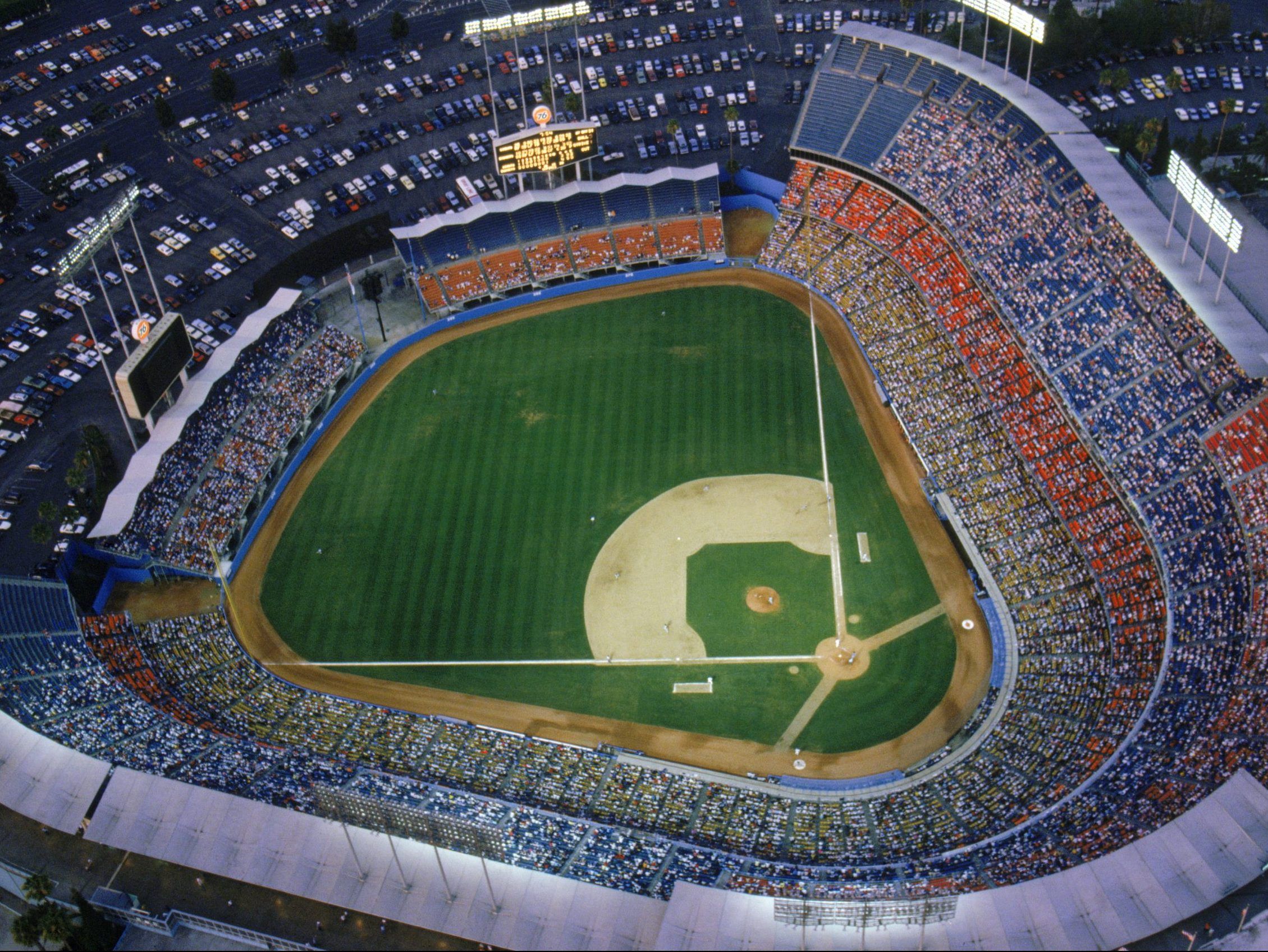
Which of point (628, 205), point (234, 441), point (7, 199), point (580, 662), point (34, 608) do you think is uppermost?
point (7, 199)

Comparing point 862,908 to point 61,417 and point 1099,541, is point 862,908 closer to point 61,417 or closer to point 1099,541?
point 1099,541

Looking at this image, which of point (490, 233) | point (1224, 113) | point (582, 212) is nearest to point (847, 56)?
point (582, 212)

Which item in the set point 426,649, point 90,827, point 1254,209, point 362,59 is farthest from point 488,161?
point 90,827

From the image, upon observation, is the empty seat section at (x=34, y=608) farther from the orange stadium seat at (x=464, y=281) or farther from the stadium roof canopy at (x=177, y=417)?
the orange stadium seat at (x=464, y=281)

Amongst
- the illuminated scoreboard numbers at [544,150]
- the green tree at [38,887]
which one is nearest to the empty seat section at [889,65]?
the illuminated scoreboard numbers at [544,150]

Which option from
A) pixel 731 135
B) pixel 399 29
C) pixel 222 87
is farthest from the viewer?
pixel 399 29

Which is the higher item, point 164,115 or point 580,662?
point 164,115

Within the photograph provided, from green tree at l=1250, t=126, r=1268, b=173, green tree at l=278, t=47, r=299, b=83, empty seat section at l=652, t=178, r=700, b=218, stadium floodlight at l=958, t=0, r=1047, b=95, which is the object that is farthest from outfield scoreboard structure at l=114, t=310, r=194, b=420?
green tree at l=1250, t=126, r=1268, b=173

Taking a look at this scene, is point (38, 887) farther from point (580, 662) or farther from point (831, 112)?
point (831, 112)
